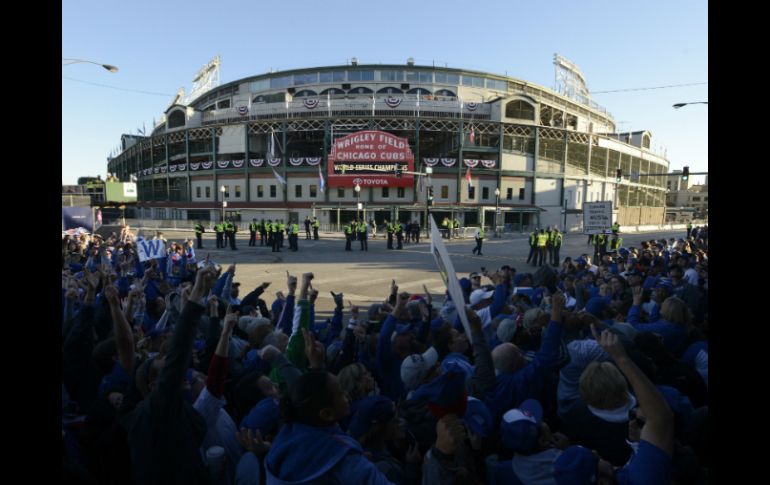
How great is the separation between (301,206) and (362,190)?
714 cm

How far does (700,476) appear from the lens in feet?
6.82

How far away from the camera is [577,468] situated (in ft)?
5.83

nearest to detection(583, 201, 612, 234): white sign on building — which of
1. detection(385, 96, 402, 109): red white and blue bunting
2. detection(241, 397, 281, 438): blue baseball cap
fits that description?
detection(241, 397, 281, 438): blue baseball cap

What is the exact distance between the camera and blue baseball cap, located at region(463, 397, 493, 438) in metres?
2.32

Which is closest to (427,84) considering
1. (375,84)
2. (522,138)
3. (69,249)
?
(375,84)

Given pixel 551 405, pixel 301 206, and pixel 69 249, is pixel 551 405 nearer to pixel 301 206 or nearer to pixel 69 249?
pixel 69 249

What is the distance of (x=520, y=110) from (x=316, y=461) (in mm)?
50986

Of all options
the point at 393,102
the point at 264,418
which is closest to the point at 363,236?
the point at 264,418

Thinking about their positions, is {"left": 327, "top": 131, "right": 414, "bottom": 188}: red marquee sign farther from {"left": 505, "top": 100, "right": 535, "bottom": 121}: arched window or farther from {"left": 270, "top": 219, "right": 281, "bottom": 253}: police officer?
{"left": 270, "top": 219, "right": 281, "bottom": 253}: police officer

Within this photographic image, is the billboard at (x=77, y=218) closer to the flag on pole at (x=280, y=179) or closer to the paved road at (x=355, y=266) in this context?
the paved road at (x=355, y=266)

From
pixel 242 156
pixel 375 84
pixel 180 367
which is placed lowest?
pixel 180 367

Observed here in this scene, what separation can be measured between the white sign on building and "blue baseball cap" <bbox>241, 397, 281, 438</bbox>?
1539cm

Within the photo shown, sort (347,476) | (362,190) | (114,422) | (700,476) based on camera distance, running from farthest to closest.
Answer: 1. (362,190)
2. (114,422)
3. (700,476)
4. (347,476)

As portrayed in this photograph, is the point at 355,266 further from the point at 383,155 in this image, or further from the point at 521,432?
the point at 383,155
